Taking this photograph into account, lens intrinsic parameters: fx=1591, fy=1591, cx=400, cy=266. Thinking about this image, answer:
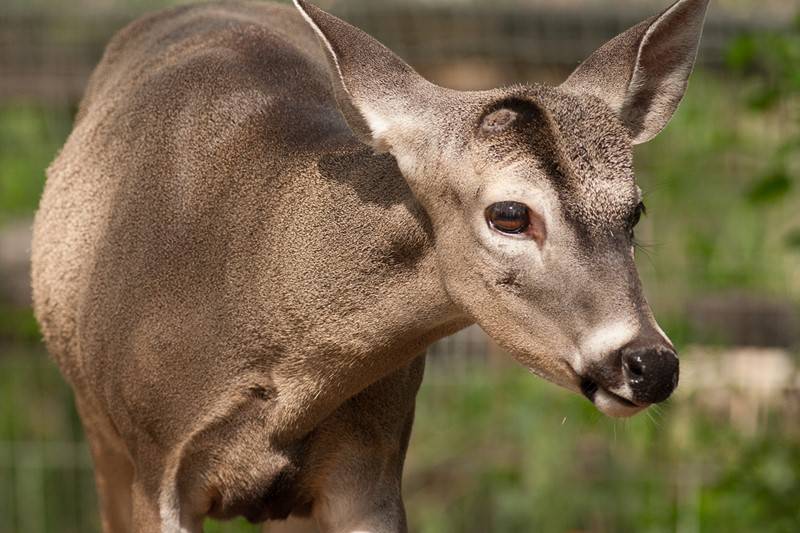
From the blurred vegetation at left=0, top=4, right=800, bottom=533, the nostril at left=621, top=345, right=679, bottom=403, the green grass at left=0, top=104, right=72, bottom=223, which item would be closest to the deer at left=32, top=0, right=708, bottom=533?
the nostril at left=621, top=345, right=679, bottom=403

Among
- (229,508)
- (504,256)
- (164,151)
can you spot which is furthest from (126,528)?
(504,256)

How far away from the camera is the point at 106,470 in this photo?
589cm

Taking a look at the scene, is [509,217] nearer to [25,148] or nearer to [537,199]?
[537,199]

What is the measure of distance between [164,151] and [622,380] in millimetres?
1888

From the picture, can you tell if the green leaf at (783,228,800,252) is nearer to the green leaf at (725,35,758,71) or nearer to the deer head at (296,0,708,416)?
the green leaf at (725,35,758,71)

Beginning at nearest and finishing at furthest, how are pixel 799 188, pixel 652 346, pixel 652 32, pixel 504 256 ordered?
pixel 652 346, pixel 504 256, pixel 652 32, pixel 799 188

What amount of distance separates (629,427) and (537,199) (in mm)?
3939

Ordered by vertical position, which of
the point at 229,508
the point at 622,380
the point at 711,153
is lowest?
the point at 711,153

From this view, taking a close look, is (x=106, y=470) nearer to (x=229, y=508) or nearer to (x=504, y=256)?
(x=229, y=508)

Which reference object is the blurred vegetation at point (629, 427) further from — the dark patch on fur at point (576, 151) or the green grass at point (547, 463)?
the dark patch on fur at point (576, 151)

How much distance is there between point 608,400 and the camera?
380 centimetres

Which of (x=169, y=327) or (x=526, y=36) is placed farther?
(x=526, y=36)

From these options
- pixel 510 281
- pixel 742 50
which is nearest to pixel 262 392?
pixel 510 281

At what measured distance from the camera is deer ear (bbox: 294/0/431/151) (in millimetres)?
4215
